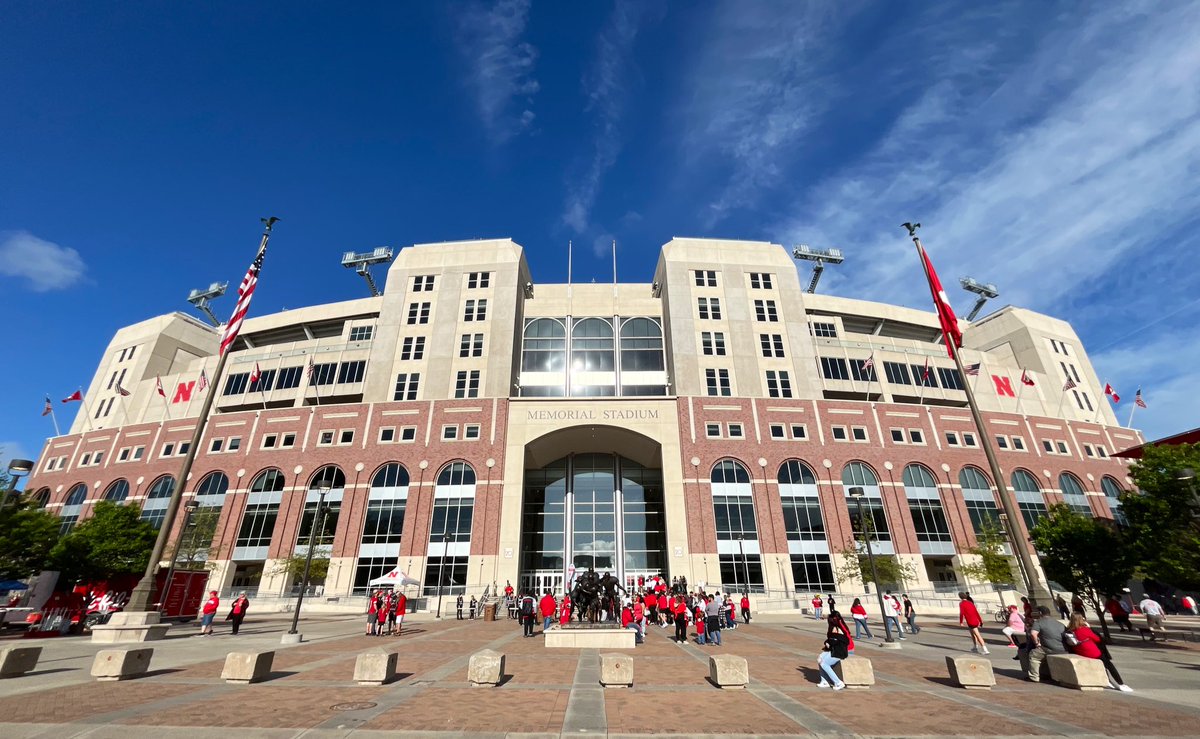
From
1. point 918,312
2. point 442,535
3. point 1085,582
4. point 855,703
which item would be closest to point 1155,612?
point 1085,582

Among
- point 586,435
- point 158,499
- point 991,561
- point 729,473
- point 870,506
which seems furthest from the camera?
point 158,499

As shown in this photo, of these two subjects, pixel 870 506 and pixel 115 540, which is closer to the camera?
pixel 115 540

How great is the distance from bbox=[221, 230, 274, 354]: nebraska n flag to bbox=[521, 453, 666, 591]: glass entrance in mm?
30711

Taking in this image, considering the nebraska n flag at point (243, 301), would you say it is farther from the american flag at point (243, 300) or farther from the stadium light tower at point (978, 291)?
the stadium light tower at point (978, 291)

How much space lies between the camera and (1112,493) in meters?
53.0

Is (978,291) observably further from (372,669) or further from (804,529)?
(372,669)

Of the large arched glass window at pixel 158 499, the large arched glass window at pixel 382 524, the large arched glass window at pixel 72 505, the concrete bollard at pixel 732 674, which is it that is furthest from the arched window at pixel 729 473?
the large arched glass window at pixel 72 505

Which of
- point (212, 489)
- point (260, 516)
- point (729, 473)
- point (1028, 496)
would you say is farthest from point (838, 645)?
point (212, 489)

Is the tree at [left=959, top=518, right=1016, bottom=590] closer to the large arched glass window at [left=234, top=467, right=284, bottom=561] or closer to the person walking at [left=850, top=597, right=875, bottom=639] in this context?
the person walking at [left=850, top=597, right=875, bottom=639]

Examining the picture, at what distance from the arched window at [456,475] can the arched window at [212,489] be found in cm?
2113

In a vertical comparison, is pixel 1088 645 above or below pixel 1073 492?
below

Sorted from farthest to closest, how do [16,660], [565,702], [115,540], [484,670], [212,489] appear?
[212,489] → [115,540] → [16,660] → [484,670] → [565,702]

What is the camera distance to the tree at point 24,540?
969 inches

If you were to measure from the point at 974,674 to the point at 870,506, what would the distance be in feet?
130
